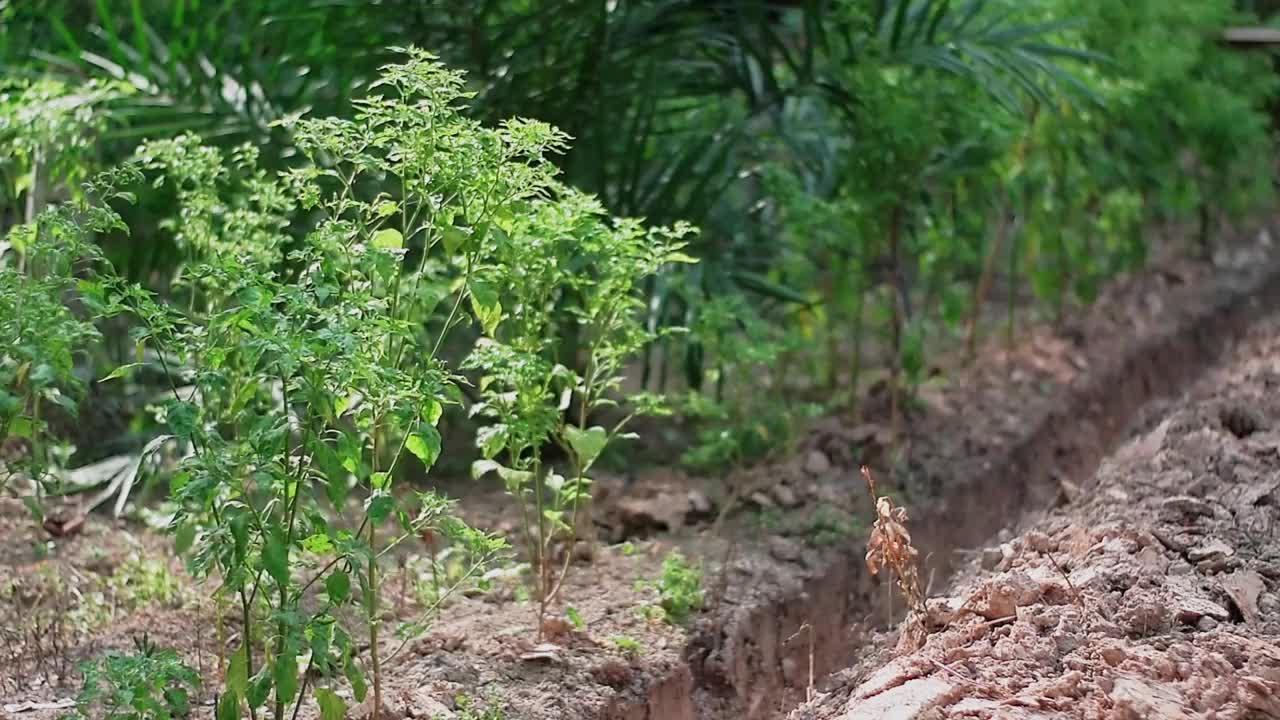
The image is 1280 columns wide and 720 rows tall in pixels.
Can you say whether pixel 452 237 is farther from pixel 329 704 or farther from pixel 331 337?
pixel 329 704

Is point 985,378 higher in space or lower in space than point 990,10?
lower

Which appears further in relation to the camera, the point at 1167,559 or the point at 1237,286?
the point at 1237,286

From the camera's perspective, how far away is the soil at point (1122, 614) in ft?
8.44

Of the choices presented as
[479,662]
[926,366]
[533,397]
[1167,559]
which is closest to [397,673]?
[479,662]

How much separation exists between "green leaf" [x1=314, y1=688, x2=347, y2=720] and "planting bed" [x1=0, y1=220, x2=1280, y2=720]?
38cm

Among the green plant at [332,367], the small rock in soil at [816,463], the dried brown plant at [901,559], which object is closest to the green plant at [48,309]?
the green plant at [332,367]

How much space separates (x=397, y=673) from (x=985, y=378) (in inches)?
146

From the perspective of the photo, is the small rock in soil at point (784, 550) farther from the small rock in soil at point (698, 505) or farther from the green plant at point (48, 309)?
the green plant at point (48, 309)

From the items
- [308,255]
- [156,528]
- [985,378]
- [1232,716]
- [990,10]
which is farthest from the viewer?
[985,378]

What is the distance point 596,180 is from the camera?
4.71 meters

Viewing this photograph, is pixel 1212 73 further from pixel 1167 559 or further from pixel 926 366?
pixel 1167 559

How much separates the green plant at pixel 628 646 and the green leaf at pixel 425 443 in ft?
3.42

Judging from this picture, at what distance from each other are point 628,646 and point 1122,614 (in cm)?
116

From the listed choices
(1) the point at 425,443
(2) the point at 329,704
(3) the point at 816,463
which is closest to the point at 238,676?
(2) the point at 329,704
